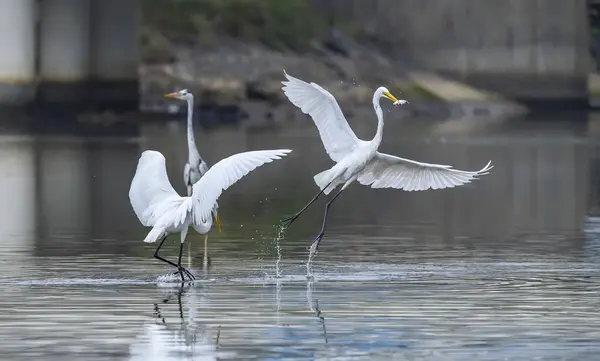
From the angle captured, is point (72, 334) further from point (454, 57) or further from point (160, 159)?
point (454, 57)

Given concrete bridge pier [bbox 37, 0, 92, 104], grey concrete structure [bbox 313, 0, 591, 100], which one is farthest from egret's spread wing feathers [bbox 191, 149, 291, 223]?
grey concrete structure [bbox 313, 0, 591, 100]

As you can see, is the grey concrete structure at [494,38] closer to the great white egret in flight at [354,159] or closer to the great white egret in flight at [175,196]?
the great white egret in flight at [354,159]

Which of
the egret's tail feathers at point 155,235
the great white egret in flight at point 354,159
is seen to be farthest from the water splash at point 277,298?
the great white egret in flight at point 354,159

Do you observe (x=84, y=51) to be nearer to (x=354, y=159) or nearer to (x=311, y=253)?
(x=354, y=159)

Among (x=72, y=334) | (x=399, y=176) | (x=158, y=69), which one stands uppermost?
(x=158, y=69)

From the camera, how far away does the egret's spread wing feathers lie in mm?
15148

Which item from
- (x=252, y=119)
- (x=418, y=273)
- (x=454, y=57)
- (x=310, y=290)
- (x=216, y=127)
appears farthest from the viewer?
(x=454, y=57)

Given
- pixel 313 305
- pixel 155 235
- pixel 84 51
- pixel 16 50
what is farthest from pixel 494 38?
pixel 313 305

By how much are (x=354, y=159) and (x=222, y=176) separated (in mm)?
3291

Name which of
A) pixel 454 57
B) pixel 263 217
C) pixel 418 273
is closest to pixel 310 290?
pixel 418 273

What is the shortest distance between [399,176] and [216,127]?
1097 inches

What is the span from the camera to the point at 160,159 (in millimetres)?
16047

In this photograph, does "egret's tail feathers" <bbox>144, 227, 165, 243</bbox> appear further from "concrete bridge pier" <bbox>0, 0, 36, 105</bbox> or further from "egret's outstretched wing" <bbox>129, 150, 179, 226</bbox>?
"concrete bridge pier" <bbox>0, 0, 36, 105</bbox>

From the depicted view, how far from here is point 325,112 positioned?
18.1 m
